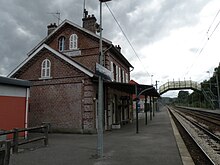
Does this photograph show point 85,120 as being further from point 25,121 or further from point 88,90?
point 25,121

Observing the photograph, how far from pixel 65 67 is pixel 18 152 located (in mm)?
7276

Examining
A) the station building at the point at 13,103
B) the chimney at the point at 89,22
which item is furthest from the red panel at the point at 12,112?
the chimney at the point at 89,22

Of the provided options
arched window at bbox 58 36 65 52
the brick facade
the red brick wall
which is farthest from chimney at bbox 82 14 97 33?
the red brick wall

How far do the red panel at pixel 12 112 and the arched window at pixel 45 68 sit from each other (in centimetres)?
378

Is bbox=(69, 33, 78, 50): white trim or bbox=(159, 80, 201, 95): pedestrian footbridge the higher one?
bbox=(69, 33, 78, 50): white trim

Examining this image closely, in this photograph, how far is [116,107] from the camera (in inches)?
725

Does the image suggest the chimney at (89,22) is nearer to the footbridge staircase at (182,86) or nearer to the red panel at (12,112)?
the red panel at (12,112)

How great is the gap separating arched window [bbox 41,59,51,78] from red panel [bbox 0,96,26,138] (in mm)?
3777

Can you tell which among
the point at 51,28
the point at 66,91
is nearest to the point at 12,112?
the point at 66,91

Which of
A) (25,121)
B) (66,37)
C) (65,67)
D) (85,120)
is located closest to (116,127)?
(85,120)

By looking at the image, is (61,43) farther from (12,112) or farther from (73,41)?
(12,112)

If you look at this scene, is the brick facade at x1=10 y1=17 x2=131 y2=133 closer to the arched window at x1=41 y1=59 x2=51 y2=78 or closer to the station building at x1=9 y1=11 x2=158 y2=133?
the station building at x1=9 y1=11 x2=158 y2=133

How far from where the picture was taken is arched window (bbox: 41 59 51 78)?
14703 mm

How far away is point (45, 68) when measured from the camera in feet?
48.6
